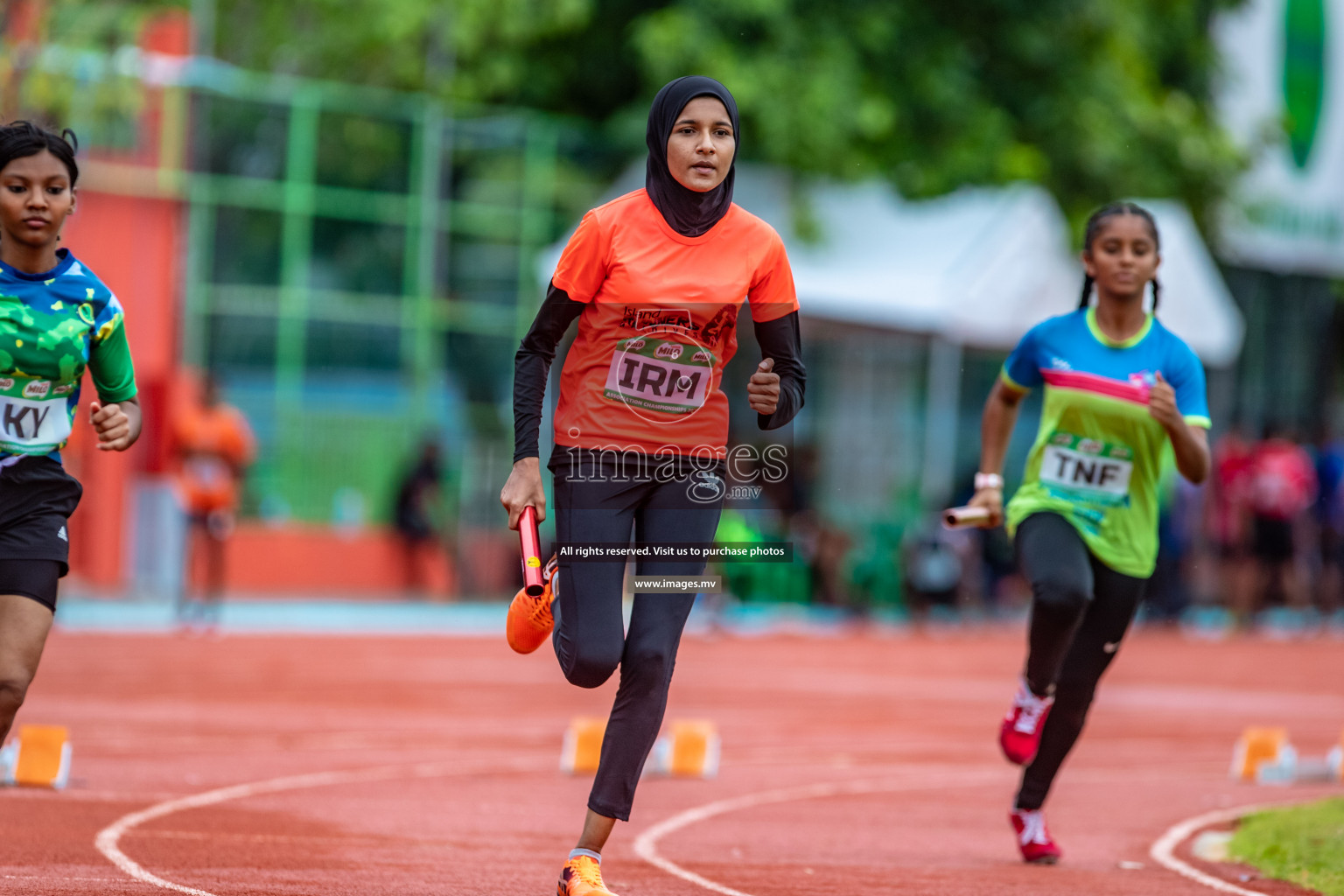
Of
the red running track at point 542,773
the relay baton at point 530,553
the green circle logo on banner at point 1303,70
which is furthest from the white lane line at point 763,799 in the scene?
the green circle logo on banner at point 1303,70

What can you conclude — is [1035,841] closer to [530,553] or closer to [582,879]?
[582,879]

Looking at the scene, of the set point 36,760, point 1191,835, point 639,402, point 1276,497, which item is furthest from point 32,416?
point 1276,497

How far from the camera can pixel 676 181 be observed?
5.90 meters

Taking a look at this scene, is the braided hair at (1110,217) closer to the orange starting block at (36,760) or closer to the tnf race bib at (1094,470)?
the tnf race bib at (1094,470)

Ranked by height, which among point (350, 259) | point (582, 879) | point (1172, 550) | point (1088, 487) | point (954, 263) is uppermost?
point (954, 263)

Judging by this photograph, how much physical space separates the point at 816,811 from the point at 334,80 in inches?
879

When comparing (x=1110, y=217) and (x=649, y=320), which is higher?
(x=1110, y=217)

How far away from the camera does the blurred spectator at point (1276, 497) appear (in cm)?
2356

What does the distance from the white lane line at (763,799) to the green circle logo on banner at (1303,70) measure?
26564mm

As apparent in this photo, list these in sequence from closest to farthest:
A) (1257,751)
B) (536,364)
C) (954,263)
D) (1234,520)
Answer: (536,364), (1257,751), (954,263), (1234,520)

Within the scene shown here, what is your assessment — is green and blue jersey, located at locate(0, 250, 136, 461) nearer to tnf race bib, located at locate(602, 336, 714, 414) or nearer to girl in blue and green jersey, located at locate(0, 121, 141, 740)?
girl in blue and green jersey, located at locate(0, 121, 141, 740)

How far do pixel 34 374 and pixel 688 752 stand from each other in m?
4.82

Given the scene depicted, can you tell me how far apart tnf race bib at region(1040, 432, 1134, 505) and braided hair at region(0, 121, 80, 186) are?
3754 millimetres

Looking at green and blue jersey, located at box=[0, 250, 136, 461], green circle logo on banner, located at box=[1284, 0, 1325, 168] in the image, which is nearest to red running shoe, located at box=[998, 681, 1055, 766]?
green and blue jersey, located at box=[0, 250, 136, 461]
